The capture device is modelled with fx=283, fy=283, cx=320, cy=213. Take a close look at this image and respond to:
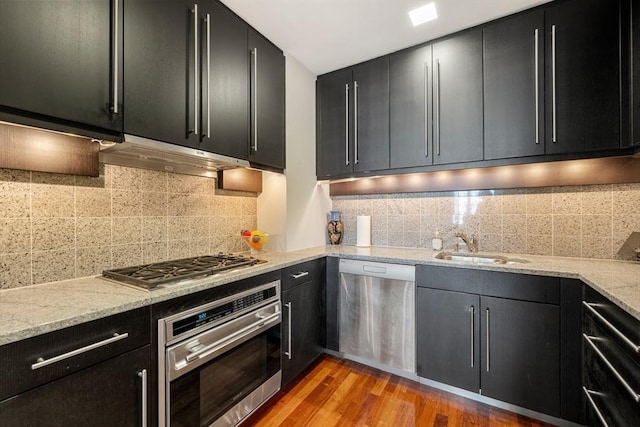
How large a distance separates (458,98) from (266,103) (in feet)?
4.55

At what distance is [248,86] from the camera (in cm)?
191

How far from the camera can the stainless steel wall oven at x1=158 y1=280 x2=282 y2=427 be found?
1166 millimetres

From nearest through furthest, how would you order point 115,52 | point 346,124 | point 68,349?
point 68,349 < point 115,52 < point 346,124

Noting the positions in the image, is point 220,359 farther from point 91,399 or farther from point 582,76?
point 582,76

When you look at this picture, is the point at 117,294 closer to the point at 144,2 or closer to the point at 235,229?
the point at 235,229

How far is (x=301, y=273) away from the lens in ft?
6.54

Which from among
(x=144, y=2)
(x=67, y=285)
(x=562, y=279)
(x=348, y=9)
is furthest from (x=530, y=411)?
(x=144, y=2)

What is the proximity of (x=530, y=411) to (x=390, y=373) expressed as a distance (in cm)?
84

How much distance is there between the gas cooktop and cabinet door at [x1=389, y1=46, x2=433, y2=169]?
4.56 ft

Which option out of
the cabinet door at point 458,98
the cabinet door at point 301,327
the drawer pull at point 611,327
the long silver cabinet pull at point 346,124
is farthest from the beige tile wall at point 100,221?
the drawer pull at point 611,327

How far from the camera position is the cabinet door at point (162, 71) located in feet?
4.20

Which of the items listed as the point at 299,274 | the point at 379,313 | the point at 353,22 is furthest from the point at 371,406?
the point at 353,22

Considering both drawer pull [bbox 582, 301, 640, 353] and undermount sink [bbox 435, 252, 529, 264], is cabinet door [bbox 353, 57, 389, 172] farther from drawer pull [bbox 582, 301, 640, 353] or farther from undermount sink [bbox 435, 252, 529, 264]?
drawer pull [bbox 582, 301, 640, 353]

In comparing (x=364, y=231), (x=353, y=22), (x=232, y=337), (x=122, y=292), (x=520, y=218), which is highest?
(x=353, y=22)
